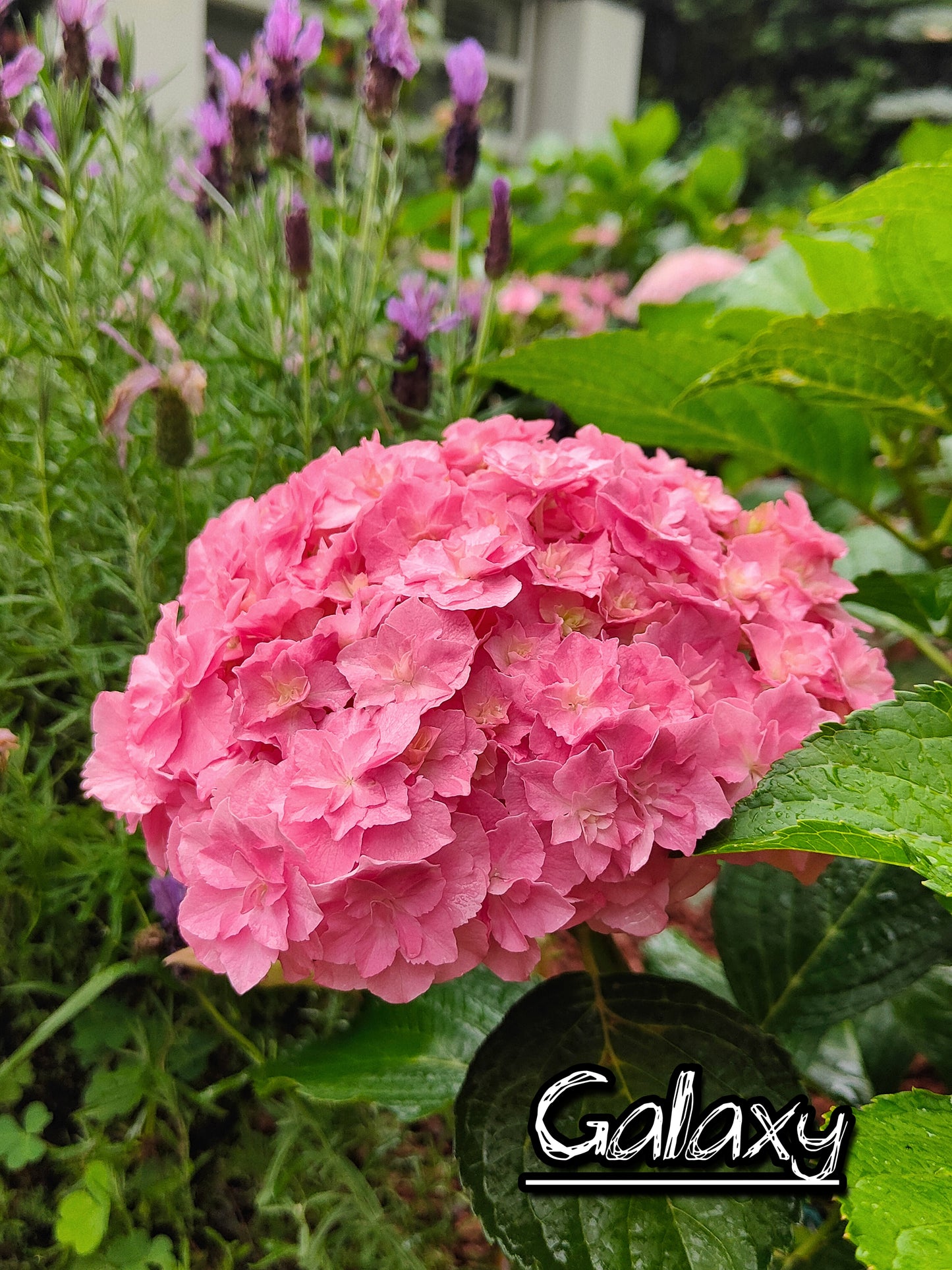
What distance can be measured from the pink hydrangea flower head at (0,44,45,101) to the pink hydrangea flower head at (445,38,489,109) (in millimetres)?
360

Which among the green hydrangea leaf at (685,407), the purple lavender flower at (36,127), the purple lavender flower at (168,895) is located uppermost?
the purple lavender flower at (36,127)

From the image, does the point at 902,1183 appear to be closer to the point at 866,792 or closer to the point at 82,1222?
the point at 866,792

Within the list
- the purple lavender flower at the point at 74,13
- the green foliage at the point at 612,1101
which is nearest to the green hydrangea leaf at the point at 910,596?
the green foliage at the point at 612,1101

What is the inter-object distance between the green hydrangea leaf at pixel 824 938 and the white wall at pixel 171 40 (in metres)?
3.73

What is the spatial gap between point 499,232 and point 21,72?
1.37 feet

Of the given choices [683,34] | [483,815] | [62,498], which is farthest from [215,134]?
[683,34]

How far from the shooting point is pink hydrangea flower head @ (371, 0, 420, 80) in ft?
2.47

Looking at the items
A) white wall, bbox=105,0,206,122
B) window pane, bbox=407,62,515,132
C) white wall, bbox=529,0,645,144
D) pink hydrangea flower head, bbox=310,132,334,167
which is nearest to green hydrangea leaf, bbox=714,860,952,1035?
pink hydrangea flower head, bbox=310,132,334,167

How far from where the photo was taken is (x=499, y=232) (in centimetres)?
81

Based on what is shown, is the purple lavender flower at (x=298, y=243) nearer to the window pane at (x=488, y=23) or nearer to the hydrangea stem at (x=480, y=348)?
the hydrangea stem at (x=480, y=348)

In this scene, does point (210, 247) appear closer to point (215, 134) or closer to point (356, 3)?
point (215, 134)

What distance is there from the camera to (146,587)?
29.0 inches

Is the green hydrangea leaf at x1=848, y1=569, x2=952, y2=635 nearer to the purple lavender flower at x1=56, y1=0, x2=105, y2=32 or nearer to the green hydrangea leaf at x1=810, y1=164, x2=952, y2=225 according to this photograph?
the green hydrangea leaf at x1=810, y1=164, x2=952, y2=225

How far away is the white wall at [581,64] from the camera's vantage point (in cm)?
529
